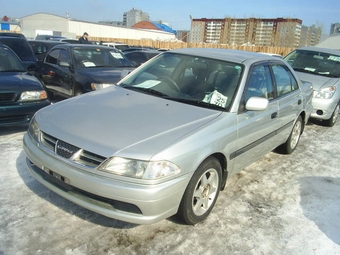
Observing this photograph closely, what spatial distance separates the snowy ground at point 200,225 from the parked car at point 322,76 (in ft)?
10.5

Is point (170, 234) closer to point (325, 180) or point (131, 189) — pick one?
point (131, 189)

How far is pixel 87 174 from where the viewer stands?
100 inches

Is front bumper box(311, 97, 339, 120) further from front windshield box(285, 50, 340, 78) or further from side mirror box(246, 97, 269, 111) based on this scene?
side mirror box(246, 97, 269, 111)

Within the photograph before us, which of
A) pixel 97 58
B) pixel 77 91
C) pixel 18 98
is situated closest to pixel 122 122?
pixel 18 98

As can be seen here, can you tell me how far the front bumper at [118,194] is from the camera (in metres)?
2.45

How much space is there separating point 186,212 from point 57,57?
6.14 m

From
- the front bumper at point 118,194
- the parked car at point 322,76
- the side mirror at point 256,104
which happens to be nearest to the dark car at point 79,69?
the side mirror at point 256,104

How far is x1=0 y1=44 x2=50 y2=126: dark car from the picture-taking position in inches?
195

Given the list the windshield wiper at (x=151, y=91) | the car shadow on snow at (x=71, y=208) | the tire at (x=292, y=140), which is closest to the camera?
the car shadow on snow at (x=71, y=208)

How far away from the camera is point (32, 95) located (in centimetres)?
527

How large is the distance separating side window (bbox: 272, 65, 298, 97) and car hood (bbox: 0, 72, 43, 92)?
3862mm

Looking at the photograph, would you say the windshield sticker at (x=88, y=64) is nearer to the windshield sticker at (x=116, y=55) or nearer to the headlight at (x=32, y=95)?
the windshield sticker at (x=116, y=55)

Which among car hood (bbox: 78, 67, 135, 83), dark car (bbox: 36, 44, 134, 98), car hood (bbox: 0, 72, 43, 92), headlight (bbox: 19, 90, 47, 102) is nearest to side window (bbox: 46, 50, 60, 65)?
dark car (bbox: 36, 44, 134, 98)

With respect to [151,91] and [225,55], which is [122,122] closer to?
[151,91]
